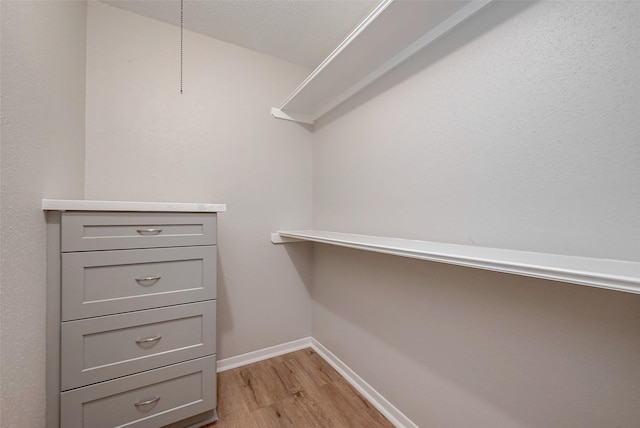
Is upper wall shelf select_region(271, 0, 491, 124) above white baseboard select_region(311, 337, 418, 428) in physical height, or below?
above

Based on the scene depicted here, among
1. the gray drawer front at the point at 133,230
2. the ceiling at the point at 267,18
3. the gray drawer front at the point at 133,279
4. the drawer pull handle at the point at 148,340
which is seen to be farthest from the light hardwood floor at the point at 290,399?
the ceiling at the point at 267,18

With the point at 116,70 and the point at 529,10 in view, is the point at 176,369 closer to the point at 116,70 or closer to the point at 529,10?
the point at 116,70

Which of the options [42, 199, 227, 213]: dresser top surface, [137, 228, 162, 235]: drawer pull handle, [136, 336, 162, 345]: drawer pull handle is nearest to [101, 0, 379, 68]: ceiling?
[42, 199, 227, 213]: dresser top surface

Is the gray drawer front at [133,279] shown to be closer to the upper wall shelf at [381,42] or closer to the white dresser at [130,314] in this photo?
the white dresser at [130,314]

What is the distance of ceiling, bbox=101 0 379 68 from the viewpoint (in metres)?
1.33

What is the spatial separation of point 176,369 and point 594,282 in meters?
1.49

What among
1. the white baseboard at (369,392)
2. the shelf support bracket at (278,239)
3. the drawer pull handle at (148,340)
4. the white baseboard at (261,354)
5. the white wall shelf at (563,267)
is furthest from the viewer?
the shelf support bracket at (278,239)

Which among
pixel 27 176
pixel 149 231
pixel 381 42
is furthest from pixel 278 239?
pixel 381 42

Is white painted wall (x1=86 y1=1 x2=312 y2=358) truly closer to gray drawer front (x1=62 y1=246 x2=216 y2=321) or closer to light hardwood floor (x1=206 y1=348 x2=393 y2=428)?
light hardwood floor (x1=206 y1=348 x2=393 y2=428)

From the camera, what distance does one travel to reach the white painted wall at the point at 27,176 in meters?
0.68

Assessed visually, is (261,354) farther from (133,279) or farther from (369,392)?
(133,279)

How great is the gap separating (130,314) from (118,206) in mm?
466

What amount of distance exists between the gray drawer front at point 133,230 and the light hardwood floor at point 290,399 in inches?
37.2

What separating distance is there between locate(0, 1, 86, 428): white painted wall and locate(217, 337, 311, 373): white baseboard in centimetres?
92
